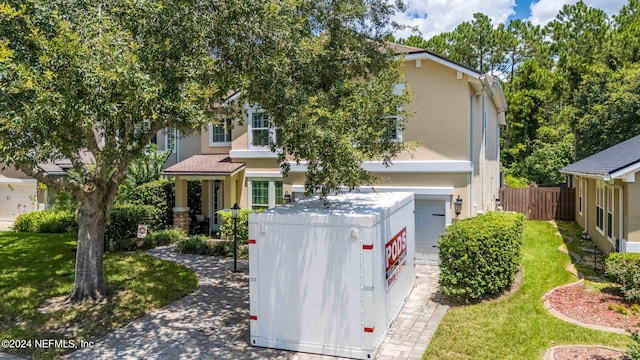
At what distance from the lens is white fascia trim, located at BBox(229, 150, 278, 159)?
18.0m

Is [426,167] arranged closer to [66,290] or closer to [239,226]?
[239,226]

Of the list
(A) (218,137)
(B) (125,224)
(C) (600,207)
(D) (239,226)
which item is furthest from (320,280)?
(A) (218,137)

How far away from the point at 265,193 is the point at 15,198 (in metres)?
19.5

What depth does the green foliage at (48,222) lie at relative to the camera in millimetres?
21156

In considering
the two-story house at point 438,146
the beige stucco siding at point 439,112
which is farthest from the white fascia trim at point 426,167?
the beige stucco siding at point 439,112

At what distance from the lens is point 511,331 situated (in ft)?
27.4

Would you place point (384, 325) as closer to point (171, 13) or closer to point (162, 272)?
point (171, 13)

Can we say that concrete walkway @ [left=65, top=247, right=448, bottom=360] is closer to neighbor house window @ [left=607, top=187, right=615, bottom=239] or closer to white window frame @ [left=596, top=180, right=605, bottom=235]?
neighbor house window @ [left=607, top=187, right=615, bottom=239]

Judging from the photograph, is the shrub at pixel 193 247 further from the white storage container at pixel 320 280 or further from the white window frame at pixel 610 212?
the white window frame at pixel 610 212

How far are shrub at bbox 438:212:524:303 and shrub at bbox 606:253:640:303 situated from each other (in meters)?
2.25

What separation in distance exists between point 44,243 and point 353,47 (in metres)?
15.3

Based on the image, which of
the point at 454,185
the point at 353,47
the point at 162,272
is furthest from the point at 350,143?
the point at 162,272

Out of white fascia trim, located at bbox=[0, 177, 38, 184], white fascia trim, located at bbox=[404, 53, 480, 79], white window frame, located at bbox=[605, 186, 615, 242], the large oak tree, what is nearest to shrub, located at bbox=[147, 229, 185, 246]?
the large oak tree

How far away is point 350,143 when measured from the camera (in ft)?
26.9
